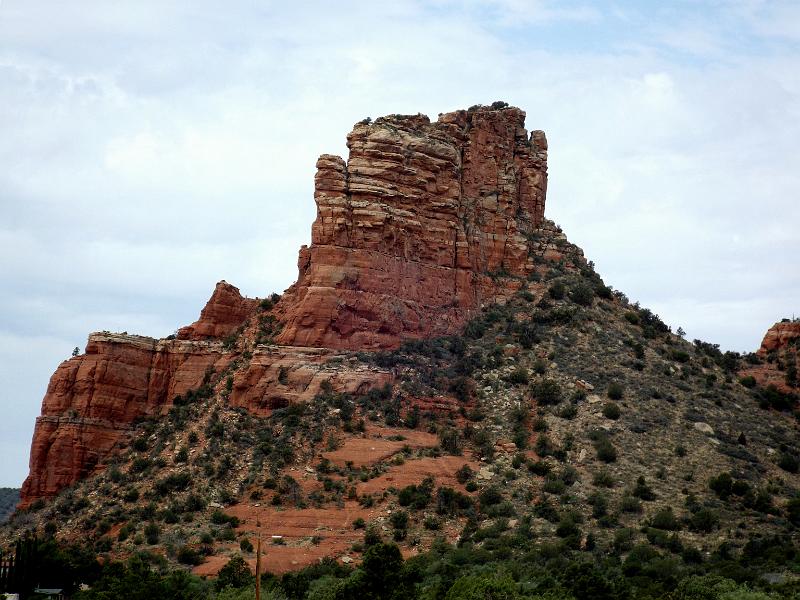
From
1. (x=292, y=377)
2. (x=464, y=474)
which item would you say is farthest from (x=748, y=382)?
(x=292, y=377)

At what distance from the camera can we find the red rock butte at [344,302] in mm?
81062

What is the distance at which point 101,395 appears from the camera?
83.1m

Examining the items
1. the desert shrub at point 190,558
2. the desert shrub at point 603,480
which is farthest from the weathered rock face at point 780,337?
the desert shrub at point 190,558

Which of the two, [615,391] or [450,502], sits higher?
[615,391]

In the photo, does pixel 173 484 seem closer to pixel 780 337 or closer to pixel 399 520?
pixel 399 520

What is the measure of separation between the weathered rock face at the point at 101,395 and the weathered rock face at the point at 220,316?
1.45 meters

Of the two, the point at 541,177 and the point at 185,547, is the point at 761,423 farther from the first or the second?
the point at 185,547

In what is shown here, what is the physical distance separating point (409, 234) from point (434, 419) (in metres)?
12.8

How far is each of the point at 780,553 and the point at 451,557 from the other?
601 inches

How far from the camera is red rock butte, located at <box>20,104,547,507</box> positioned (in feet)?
266

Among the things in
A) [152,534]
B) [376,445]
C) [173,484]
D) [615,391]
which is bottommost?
[152,534]

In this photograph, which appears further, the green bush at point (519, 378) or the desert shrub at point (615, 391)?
the green bush at point (519, 378)

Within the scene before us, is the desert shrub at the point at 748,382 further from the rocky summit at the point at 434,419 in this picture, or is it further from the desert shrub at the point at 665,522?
the desert shrub at the point at 665,522

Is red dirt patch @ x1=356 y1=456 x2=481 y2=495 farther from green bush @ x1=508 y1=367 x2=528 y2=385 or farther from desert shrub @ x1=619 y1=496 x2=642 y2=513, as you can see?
green bush @ x1=508 y1=367 x2=528 y2=385
